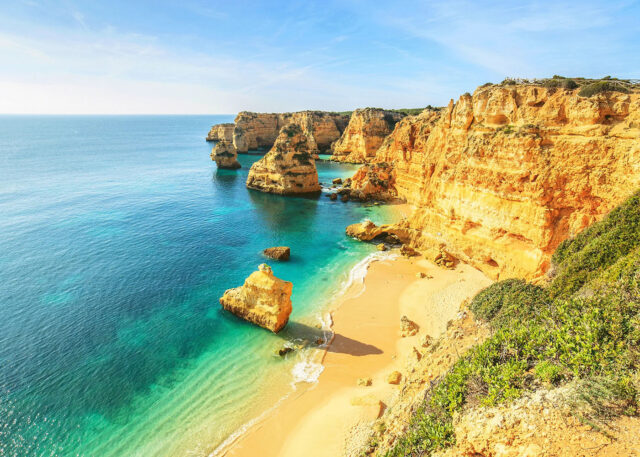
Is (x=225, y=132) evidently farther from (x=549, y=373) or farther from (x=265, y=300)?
(x=549, y=373)

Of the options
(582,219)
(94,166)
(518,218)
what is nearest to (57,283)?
(518,218)

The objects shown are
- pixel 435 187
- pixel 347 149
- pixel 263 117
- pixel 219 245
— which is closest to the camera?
pixel 435 187

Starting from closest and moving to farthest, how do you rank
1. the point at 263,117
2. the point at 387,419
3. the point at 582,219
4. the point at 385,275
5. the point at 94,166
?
1. the point at 387,419
2. the point at 582,219
3. the point at 385,275
4. the point at 94,166
5. the point at 263,117

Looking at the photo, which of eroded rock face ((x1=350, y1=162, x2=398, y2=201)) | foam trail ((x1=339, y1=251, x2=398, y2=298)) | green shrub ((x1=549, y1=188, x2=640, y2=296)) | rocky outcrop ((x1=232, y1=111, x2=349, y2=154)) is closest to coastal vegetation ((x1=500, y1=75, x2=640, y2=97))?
green shrub ((x1=549, y1=188, x2=640, y2=296))

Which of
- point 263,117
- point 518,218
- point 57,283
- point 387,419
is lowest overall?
point 57,283

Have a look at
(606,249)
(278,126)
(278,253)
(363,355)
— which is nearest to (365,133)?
(278,126)

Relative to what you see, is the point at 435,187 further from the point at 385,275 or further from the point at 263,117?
the point at 263,117

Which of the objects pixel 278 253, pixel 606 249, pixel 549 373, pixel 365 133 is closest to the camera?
pixel 549 373

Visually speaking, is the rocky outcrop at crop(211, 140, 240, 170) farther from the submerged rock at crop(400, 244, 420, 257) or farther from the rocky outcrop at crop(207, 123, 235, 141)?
the submerged rock at crop(400, 244, 420, 257)
